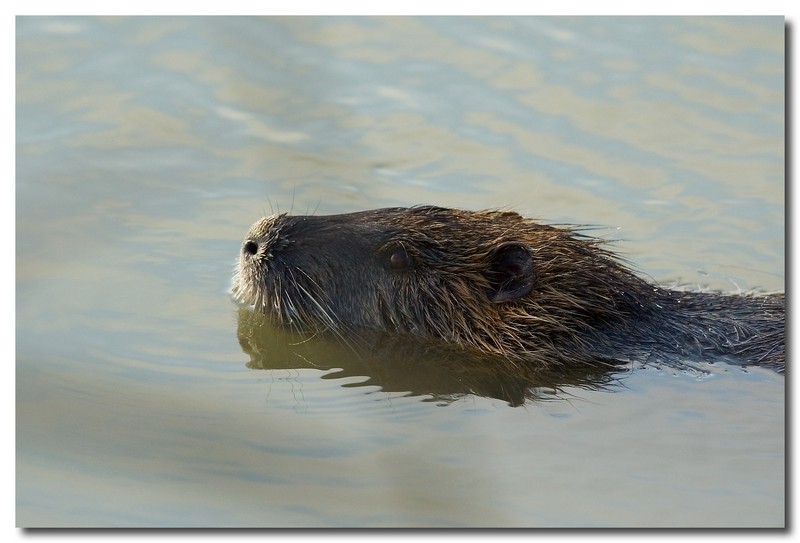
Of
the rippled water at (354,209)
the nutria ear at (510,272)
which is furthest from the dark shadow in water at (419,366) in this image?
the nutria ear at (510,272)

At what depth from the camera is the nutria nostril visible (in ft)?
17.3

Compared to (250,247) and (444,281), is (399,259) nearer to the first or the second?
(444,281)

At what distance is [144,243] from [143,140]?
1.22 m

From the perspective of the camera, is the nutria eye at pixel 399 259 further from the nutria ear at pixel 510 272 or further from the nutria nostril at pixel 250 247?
the nutria nostril at pixel 250 247

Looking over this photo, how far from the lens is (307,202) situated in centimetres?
Result: 670

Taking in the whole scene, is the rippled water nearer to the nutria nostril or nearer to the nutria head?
the nutria head

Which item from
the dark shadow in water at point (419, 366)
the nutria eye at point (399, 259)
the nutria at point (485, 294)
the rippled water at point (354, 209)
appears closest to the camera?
the rippled water at point (354, 209)

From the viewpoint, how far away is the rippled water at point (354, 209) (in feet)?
13.4

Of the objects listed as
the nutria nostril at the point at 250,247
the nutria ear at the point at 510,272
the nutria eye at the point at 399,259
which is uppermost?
the nutria nostril at the point at 250,247

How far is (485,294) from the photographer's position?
5.23 meters

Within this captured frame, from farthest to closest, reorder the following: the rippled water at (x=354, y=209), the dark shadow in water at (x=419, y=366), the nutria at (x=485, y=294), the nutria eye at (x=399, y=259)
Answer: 1. the nutria eye at (x=399, y=259)
2. the nutria at (x=485, y=294)
3. the dark shadow in water at (x=419, y=366)
4. the rippled water at (x=354, y=209)

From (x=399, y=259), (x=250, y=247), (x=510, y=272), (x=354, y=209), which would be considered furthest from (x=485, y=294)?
(x=354, y=209)

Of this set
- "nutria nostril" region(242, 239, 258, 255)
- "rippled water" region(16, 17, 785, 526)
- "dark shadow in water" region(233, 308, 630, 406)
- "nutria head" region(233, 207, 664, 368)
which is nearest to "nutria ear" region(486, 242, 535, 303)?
"nutria head" region(233, 207, 664, 368)

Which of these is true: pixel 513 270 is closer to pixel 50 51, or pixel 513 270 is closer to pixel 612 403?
pixel 612 403
